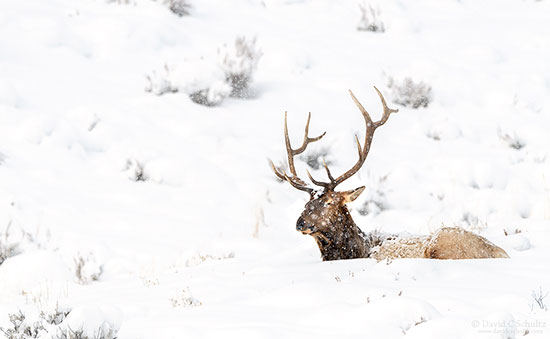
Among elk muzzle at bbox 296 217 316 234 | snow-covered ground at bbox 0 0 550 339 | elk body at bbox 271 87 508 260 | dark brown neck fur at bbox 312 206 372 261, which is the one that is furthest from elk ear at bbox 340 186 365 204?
snow-covered ground at bbox 0 0 550 339

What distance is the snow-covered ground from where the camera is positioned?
146 inches

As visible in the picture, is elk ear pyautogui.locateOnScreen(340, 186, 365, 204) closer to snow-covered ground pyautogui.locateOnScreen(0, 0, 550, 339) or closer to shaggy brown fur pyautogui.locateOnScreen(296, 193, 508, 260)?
shaggy brown fur pyautogui.locateOnScreen(296, 193, 508, 260)

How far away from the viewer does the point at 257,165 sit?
9.10m

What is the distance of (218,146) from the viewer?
9.34 meters

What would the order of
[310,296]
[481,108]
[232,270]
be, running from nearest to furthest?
[310,296], [232,270], [481,108]

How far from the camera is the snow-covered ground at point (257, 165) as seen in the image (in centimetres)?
371

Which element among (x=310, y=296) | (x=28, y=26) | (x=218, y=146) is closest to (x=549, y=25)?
(x=218, y=146)

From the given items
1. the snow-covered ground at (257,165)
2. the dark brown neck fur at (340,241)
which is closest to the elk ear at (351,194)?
the dark brown neck fur at (340,241)

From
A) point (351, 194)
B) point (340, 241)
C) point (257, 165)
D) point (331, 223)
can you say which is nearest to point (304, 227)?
point (331, 223)

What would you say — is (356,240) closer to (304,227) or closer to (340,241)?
(340,241)

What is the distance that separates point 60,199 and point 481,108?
687 centimetres

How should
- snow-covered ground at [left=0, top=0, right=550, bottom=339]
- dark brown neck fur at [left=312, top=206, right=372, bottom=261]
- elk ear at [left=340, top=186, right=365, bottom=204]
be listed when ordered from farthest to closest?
dark brown neck fur at [left=312, top=206, right=372, bottom=261] < elk ear at [left=340, top=186, right=365, bottom=204] < snow-covered ground at [left=0, top=0, right=550, bottom=339]

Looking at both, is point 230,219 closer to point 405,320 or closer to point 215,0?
point 405,320

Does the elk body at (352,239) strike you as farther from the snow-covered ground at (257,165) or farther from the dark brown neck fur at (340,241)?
the snow-covered ground at (257,165)
